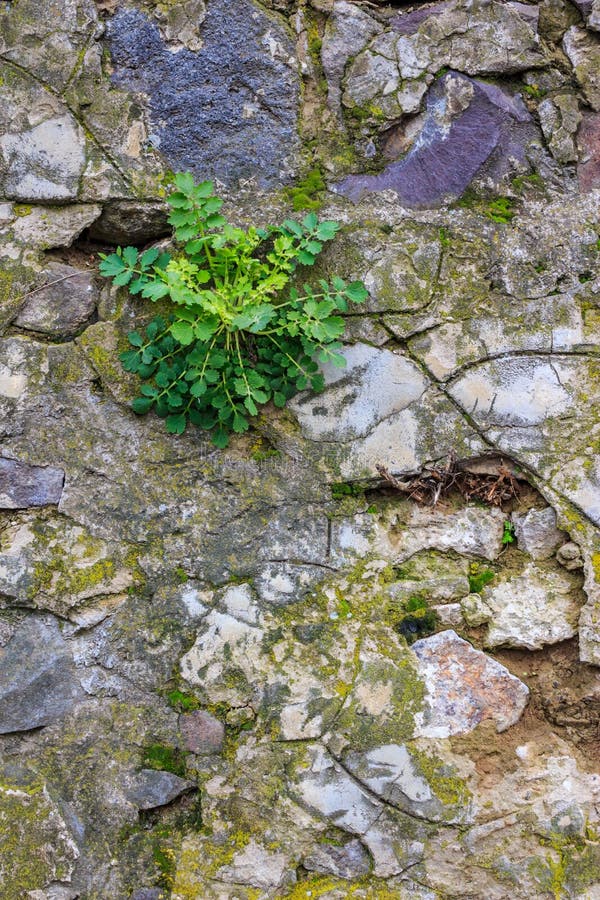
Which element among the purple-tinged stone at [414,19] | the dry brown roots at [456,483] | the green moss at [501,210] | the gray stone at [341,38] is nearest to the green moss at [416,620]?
the dry brown roots at [456,483]

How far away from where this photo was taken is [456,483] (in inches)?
91.8

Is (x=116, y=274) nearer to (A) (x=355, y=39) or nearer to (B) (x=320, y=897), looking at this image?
(A) (x=355, y=39)

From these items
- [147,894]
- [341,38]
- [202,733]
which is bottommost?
[147,894]

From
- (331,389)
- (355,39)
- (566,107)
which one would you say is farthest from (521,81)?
(331,389)

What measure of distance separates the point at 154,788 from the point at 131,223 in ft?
5.16

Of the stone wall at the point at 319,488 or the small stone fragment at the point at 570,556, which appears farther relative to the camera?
the small stone fragment at the point at 570,556

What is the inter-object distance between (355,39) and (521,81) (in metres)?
0.51

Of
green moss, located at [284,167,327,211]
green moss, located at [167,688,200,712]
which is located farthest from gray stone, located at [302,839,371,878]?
green moss, located at [284,167,327,211]

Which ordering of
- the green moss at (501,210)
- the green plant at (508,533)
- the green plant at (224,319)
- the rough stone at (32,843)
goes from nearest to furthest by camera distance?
the rough stone at (32,843)
the green plant at (224,319)
the green plant at (508,533)
the green moss at (501,210)

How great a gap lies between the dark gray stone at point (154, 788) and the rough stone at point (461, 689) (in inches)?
25.4

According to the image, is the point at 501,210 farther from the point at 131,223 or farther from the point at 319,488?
the point at 131,223

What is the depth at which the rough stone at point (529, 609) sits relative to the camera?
7.27ft

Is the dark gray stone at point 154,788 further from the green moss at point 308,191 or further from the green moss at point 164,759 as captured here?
the green moss at point 308,191

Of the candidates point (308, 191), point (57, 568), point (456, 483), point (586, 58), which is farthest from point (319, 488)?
point (586, 58)
